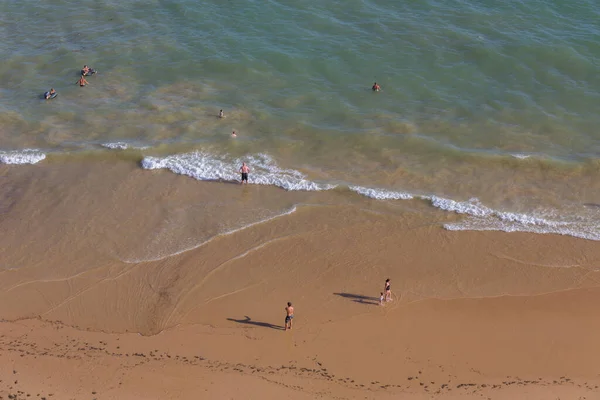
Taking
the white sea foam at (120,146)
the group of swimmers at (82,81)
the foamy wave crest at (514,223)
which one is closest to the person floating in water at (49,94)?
the group of swimmers at (82,81)

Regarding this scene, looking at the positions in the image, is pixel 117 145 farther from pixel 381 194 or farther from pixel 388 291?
pixel 388 291

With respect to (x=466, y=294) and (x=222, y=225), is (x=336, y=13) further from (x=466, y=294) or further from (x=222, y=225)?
(x=466, y=294)

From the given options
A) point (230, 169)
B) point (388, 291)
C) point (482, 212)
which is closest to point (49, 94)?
point (230, 169)

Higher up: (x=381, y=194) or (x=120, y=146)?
(x=381, y=194)

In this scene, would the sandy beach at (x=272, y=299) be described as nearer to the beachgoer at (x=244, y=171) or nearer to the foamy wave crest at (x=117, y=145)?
the beachgoer at (x=244, y=171)

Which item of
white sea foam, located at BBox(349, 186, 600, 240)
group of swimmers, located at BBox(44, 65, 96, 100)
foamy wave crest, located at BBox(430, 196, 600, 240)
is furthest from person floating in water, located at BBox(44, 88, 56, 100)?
foamy wave crest, located at BBox(430, 196, 600, 240)

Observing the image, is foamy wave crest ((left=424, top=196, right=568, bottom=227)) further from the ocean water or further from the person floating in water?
the person floating in water
